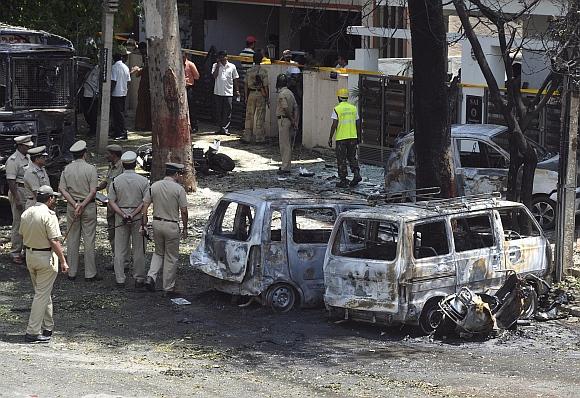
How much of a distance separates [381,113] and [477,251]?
34.5 ft

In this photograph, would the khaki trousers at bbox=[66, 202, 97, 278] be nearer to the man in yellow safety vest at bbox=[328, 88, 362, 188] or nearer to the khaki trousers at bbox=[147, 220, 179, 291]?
the khaki trousers at bbox=[147, 220, 179, 291]

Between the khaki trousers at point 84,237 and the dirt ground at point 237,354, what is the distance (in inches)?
→ 9.1

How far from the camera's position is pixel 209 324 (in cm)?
1309

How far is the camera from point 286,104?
21.8 m

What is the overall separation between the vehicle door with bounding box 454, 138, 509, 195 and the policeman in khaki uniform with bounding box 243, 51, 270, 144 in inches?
339

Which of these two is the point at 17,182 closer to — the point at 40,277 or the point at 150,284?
the point at 150,284

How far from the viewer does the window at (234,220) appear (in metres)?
13.6

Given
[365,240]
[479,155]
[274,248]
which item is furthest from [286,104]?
[365,240]

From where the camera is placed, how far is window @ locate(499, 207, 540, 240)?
1348 centimetres

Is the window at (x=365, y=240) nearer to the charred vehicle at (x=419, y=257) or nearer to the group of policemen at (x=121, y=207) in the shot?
the charred vehicle at (x=419, y=257)

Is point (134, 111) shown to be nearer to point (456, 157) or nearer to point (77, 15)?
point (77, 15)

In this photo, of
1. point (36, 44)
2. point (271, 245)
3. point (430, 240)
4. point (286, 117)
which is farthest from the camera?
point (286, 117)

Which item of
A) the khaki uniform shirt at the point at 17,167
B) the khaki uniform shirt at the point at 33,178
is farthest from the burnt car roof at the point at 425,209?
the khaki uniform shirt at the point at 17,167

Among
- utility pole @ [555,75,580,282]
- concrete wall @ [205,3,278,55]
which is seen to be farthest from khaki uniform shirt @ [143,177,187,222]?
concrete wall @ [205,3,278,55]
